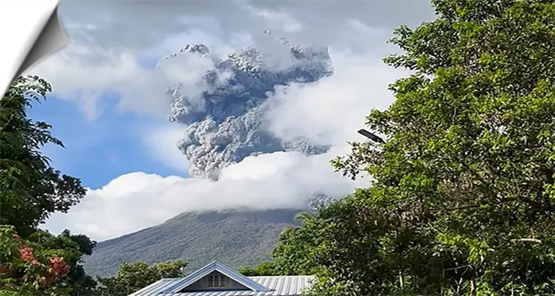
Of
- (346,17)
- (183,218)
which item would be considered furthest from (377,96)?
(183,218)

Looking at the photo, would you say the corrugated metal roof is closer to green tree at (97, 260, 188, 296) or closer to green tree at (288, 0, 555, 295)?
green tree at (97, 260, 188, 296)

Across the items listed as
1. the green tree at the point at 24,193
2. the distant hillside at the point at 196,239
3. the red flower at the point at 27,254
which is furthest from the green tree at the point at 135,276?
the red flower at the point at 27,254

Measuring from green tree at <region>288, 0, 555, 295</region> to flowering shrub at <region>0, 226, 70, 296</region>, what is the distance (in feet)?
5.38

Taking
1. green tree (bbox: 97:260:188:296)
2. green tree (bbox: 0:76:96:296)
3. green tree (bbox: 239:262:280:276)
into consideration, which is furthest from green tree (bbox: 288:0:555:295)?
green tree (bbox: 239:262:280:276)

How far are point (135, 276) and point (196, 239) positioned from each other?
80 cm

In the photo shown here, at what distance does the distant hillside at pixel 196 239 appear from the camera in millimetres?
6543

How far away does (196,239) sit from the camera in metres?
6.89

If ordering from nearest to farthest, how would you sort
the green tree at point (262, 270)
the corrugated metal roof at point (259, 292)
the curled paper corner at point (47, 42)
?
the curled paper corner at point (47, 42), the corrugated metal roof at point (259, 292), the green tree at point (262, 270)

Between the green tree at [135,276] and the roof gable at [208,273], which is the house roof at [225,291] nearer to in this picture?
the roof gable at [208,273]

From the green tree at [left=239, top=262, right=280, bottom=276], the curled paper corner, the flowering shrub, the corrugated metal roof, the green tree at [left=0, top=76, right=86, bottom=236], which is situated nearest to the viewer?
the curled paper corner

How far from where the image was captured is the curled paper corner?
0.56 metres

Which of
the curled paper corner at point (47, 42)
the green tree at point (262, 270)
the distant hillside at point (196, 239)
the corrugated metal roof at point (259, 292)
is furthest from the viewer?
the green tree at point (262, 270)

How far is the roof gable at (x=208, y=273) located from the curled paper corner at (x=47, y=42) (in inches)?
193

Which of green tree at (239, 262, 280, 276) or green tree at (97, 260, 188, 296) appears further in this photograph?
green tree at (239, 262, 280, 276)
